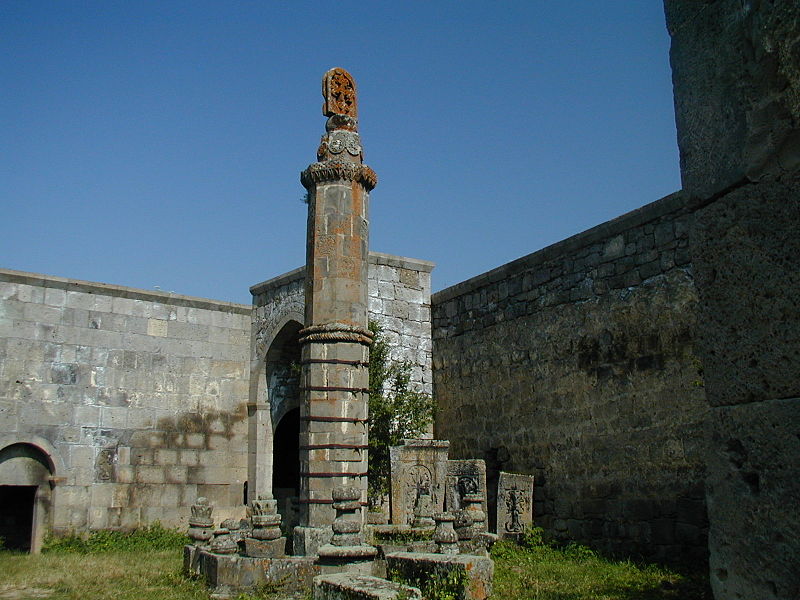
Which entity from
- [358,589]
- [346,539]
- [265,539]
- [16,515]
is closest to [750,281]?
[358,589]

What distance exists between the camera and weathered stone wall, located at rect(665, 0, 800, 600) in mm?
1899

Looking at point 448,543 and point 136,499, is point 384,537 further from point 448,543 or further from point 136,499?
point 136,499

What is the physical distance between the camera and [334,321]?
984 cm

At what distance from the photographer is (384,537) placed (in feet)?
32.5

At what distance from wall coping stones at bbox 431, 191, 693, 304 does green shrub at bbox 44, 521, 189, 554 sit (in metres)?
6.11

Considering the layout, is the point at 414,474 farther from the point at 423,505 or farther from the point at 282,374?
the point at 282,374

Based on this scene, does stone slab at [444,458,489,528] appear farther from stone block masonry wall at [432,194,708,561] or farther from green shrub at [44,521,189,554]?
green shrub at [44,521,189,554]

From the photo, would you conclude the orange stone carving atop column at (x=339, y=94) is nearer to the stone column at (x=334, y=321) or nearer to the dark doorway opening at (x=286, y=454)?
the stone column at (x=334, y=321)

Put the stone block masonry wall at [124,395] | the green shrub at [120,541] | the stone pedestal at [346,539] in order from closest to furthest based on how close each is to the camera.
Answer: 1. the stone pedestal at [346,539]
2. the green shrub at [120,541]
3. the stone block masonry wall at [124,395]

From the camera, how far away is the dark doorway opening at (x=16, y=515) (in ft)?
46.6

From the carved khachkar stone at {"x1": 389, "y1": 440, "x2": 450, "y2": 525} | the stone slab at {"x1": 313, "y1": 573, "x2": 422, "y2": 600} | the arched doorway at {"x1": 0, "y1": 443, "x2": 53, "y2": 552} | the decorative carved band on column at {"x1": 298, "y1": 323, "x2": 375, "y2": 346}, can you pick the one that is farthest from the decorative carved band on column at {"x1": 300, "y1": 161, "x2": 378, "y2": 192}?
the arched doorway at {"x1": 0, "y1": 443, "x2": 53, "y2": 552}

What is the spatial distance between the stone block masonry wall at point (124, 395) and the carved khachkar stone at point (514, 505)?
5.75 metres

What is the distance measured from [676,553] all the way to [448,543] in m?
3.30

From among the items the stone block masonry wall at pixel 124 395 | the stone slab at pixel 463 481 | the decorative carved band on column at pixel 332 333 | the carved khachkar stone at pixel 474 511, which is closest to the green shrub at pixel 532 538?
the stone slab at pixel 463 481
